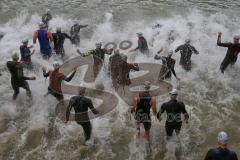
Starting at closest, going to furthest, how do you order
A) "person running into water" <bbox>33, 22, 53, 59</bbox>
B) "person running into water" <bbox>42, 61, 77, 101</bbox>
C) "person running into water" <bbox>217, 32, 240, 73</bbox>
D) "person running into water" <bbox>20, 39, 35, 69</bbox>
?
1. "person running into water" <bbox>42, 61, 77, 101</bbox>
2. "person running into water" <bbox>217, 32, 240, 73</bbox>
3. "person running into water" <bbox>20, 39, 35, 69</bbox>
4. "person running into water" <bbox>33, 22, 53, 59</bbox>

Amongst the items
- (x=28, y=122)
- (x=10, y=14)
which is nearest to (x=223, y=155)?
(x=28, y=122)

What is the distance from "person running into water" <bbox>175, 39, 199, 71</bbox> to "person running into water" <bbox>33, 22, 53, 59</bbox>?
4.75 metres

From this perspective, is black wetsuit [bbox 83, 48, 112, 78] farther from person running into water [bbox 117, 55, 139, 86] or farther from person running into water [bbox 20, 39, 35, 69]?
person running into water [bbox 20, 39, 35, 69]

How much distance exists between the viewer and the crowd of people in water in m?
9.09

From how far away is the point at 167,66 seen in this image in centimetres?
1229

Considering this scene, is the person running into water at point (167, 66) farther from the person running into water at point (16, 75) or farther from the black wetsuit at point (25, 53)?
the black wetsuit at point (25, 53)

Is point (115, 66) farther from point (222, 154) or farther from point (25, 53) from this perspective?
point (222, 154)

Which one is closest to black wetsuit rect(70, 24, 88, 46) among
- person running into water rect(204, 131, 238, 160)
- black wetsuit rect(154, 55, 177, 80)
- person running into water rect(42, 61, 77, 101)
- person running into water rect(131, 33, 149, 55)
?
person running into water rect(131, 33, 149, 55)

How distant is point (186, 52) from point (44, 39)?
5.23 m

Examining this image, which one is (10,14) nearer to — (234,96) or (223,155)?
(234,96)

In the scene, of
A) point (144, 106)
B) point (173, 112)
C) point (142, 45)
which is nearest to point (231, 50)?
point (142, 45)

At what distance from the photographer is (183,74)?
1348cm

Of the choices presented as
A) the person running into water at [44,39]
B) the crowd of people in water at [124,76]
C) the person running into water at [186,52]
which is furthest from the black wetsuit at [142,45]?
the person running into water at [44,39]

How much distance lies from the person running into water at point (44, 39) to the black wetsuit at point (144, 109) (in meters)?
5.50
